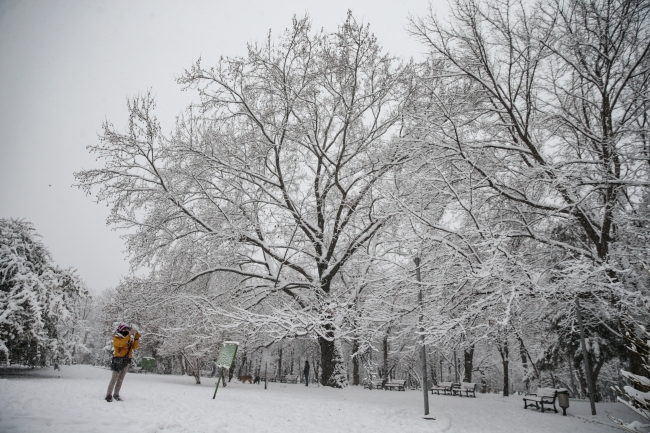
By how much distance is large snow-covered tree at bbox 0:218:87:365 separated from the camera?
9453 mm

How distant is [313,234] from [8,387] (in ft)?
28.4

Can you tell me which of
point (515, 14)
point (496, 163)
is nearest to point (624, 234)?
point (496, 163)

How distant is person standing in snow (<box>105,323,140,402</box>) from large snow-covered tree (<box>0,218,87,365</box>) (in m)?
4.96

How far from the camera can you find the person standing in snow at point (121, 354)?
6379mm

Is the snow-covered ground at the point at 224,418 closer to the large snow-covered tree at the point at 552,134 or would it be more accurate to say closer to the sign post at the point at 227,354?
the sign post at the point at 227,354

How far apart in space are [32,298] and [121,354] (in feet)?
18.1

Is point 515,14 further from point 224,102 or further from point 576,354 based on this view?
point 576,354

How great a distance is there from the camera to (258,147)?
12242 millimetres

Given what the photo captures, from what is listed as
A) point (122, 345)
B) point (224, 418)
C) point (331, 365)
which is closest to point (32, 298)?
point (122, 345)

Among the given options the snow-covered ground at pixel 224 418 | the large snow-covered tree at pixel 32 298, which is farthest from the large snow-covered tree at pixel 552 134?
the large snow-covered tree at pixel 32 298

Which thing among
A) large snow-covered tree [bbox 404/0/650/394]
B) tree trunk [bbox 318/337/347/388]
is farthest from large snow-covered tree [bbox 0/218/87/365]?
large snow-covered tree [bbox 404/0/650/394]

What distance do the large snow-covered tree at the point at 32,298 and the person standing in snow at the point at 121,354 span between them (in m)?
4.96

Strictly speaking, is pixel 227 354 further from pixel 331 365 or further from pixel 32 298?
pixel 32 298

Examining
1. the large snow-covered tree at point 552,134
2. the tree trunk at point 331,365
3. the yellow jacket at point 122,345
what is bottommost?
the tree trunk at point 331,365
